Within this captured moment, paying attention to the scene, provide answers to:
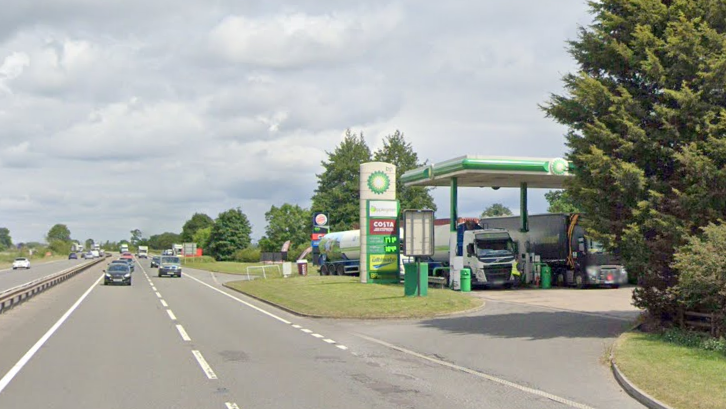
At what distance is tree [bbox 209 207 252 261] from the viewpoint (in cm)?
14362

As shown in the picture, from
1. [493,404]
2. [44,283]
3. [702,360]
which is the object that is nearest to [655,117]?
[702,360]

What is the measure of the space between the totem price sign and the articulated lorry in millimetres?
6317

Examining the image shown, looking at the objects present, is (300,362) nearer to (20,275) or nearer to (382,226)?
(382,226)

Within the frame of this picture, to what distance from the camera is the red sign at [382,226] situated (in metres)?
35.3

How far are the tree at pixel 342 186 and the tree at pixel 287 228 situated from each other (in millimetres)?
17632

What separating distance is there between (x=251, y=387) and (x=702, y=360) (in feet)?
24.8

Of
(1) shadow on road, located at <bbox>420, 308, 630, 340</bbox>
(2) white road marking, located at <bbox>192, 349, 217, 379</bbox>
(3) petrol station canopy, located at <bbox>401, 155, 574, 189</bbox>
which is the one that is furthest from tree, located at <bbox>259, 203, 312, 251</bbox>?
(2) white road marking, located at <bbox>192, 349, 217, 379</bbox>

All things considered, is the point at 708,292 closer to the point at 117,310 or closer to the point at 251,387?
the point at 251,387

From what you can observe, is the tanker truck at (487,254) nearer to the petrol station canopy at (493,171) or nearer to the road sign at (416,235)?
the petrol station canopy at (493,171)

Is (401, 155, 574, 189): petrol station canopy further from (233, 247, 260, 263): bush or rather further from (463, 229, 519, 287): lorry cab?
(233, 247, 260, 263): bush

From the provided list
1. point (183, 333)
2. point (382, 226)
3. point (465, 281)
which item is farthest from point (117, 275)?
point (183, 333)

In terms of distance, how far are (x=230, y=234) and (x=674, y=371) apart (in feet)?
447

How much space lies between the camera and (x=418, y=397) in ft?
32.2

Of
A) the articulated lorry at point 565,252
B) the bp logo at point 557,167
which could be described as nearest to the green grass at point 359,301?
the articulated lorry at point 565,252
